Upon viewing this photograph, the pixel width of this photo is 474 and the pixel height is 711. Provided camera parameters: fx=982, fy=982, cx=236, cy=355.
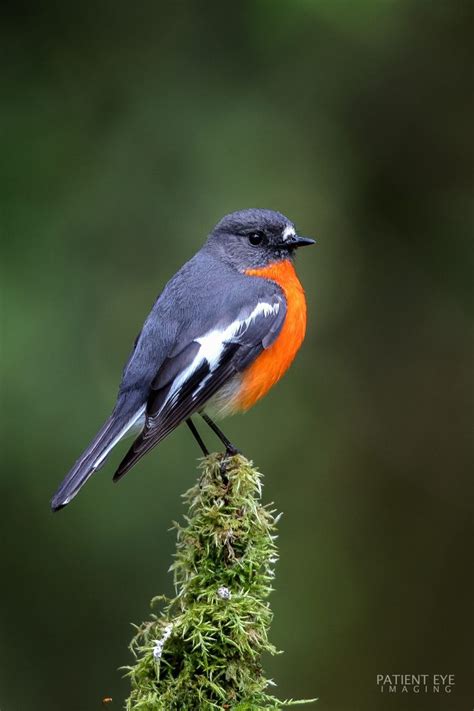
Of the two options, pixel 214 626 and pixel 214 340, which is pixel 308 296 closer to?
pixel 214 340

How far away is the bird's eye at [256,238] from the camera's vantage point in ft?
14.8

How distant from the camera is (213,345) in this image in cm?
390

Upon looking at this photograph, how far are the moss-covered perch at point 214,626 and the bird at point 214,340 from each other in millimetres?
671

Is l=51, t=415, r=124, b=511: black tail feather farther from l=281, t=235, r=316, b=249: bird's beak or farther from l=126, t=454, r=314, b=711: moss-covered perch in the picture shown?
l=281, t=235, r=316, b=249: bird's beak

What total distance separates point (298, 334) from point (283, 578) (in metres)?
2.32

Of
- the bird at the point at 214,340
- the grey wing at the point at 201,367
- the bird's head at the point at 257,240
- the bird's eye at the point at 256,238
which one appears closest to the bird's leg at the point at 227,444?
the bird at the point at 214,340

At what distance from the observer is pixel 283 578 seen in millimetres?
6125

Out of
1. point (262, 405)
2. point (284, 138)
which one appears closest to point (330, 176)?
point (284, 138)

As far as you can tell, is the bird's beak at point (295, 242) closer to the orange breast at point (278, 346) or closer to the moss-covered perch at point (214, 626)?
the orange breast at point (278, 346)

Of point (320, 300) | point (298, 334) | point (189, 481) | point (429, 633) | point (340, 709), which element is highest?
point (320, 300)

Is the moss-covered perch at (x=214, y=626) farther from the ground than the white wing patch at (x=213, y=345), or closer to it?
closer to it

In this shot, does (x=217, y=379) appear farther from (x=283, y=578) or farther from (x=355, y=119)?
(x=355, y=119)

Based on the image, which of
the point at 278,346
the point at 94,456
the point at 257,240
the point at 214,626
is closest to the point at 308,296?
the point at 257,240

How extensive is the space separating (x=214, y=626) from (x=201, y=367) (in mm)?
1505
